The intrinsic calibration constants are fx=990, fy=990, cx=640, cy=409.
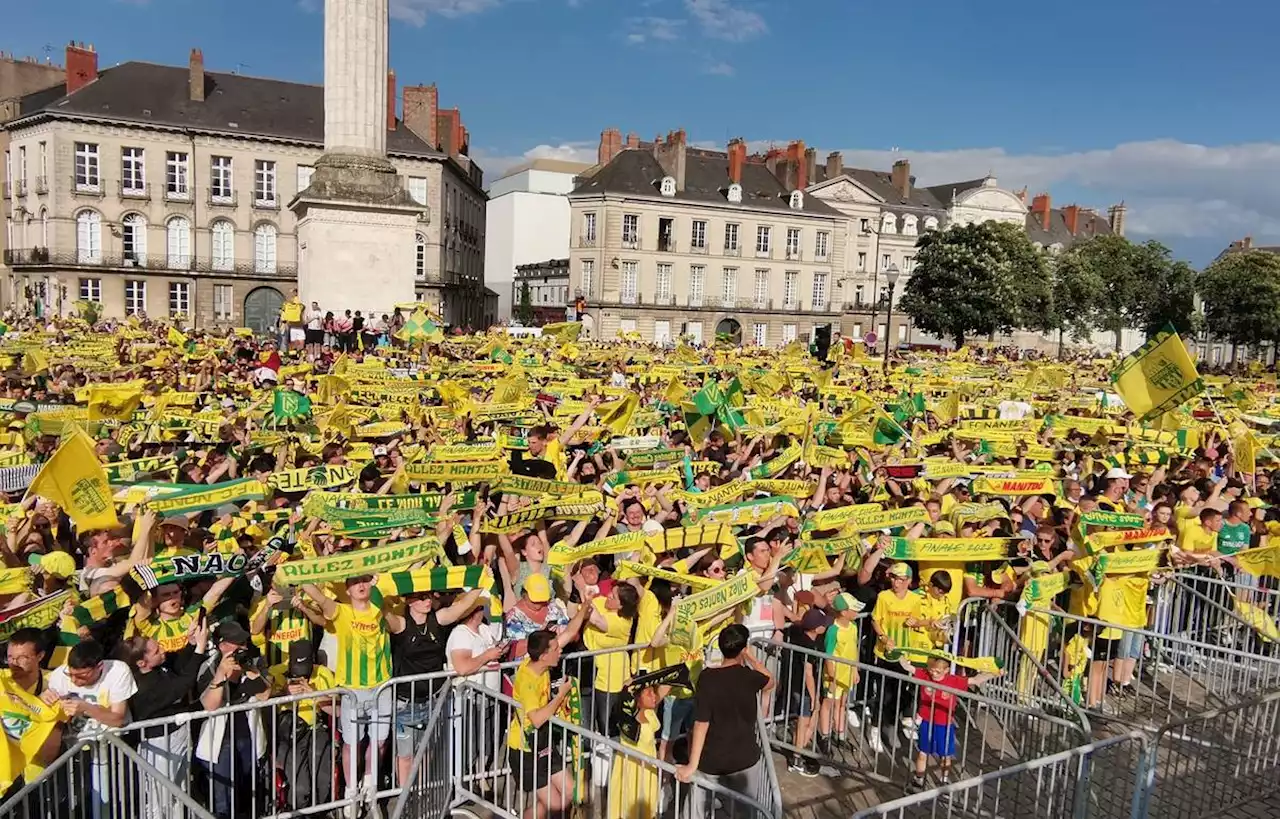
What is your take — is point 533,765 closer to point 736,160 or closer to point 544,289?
point 736,160

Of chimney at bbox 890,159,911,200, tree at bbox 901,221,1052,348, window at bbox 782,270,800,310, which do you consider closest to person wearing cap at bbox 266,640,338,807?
tree at bbox 901,221,1052,348

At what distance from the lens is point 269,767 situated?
5938 millimetres

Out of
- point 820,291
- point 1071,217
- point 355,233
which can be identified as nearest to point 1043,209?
point 1071,217

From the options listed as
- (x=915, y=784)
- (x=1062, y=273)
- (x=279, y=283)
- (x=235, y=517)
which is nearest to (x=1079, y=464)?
(x=915, y=784)

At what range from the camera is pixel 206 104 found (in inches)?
2280

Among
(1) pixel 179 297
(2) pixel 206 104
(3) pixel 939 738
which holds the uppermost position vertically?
(2) pixel 206 104

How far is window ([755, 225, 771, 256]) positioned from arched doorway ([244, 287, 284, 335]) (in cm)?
3271

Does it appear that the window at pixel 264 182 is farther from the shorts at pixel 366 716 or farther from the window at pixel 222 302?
the shorts at pixel 366 716

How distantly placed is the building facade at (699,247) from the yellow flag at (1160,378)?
2053 inches

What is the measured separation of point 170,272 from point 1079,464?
180 feet

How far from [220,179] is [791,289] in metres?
39.1

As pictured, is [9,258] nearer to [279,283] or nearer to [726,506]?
[279,283]

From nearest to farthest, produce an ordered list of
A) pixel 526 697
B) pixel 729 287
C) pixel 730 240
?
1. pixel 526 697
2. pixel 730 240
3. pixel 729 287

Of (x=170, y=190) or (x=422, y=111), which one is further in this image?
(x=422, y=111)
